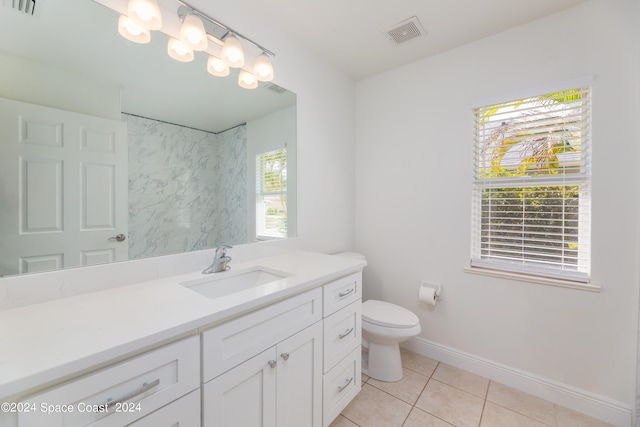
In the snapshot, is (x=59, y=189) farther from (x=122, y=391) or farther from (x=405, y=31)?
(x=405, y=31)

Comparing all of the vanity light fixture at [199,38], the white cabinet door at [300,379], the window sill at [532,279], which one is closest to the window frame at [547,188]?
the window sill at [532,279]

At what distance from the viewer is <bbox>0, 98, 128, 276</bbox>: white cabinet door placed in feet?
2.92

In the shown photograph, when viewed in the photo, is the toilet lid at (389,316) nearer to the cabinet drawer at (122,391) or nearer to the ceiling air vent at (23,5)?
the cabinet drawer at (122,391)

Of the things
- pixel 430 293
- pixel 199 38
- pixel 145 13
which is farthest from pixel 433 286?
pixel 145 13

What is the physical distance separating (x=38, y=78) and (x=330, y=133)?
1.72 meters

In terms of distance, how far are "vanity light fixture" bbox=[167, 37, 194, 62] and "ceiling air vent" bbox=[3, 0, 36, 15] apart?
1.47 feet

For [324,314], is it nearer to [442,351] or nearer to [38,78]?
[442,351]

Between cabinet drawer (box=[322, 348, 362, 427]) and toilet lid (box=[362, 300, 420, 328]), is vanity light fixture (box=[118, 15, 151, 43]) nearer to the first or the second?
cabinet drawer (box=[322, 348, 362, 427])

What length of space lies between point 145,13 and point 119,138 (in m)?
0.55

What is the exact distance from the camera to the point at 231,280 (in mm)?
1360

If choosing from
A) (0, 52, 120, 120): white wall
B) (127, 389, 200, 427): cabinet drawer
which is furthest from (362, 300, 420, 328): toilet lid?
(0, 52, 120, 120): white wall

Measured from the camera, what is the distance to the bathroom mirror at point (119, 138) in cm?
91

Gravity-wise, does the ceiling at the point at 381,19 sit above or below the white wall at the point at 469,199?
above

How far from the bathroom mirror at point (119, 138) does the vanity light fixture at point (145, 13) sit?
9cm
